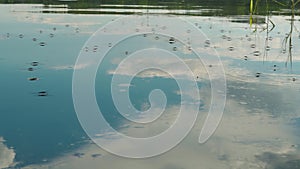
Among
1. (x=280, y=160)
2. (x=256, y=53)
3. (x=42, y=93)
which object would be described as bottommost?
(x=280, y=160)

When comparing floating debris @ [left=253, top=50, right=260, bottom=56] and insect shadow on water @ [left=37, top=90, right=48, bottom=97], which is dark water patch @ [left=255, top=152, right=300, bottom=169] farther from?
floating debris @ [left=253, top=50, right=260, bottom=56]

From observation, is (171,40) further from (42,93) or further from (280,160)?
(280,160)

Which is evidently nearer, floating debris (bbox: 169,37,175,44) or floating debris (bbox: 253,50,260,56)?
floating debris (bbox: 253,50,260,56)

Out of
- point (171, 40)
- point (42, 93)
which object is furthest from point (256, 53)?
point (42, 93)

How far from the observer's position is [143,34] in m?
11.6

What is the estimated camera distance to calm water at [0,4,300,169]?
4246 mm

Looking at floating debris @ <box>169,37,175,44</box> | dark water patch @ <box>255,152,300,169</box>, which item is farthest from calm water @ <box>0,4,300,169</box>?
floating debris @ <box>169,37,175,44</box>

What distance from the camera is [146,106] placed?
5707mm

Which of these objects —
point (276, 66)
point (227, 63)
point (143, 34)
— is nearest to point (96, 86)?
point (227, 63)

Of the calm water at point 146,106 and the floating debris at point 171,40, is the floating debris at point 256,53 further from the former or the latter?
the floating debris at point 171,40

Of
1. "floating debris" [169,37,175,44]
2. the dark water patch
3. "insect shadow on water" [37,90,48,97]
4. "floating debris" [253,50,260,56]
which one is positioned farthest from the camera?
"floating debris" [169,37,175,44]

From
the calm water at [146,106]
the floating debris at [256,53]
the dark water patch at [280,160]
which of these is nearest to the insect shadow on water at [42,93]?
the calm water at [146,106]

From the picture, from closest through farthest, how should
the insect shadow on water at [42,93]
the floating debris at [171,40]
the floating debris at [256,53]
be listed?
1. the insect shadow on water at [42,93]
2. the floating debris at [256,53]
3. the floating debris at [171,40]

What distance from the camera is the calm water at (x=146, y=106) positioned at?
4.25 metres
